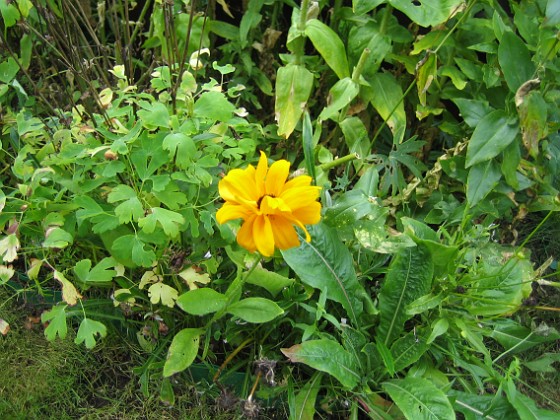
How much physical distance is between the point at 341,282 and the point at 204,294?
384 mm

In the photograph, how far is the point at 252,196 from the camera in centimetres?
122

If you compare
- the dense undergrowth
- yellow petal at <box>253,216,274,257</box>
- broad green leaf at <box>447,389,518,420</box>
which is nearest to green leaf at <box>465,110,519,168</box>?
the dense undergrowth

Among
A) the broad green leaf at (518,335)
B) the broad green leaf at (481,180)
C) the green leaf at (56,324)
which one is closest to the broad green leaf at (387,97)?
the broad green leaf at (481,180)

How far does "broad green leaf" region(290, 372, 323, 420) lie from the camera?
5.11 ft

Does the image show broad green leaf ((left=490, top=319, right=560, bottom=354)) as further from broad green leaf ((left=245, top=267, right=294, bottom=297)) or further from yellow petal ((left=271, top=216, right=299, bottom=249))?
yellow petal ((left=271, top=216, right=299, bottom=249))

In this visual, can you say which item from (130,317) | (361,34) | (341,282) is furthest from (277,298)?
(361,34)

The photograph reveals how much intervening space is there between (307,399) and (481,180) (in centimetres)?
82

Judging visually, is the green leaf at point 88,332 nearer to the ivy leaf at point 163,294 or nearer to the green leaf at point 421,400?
the ivy leaf at point 163,294

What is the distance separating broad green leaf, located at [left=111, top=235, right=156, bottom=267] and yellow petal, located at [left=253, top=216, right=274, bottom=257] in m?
0.34

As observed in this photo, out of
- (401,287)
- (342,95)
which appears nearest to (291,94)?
(342,95)

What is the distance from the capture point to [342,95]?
1.88 m

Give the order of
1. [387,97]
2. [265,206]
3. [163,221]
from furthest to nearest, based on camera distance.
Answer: [387,97] → [163,221] → [265,206]

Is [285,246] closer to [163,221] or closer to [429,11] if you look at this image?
[163,221]

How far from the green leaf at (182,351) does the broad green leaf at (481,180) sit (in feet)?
2.87
